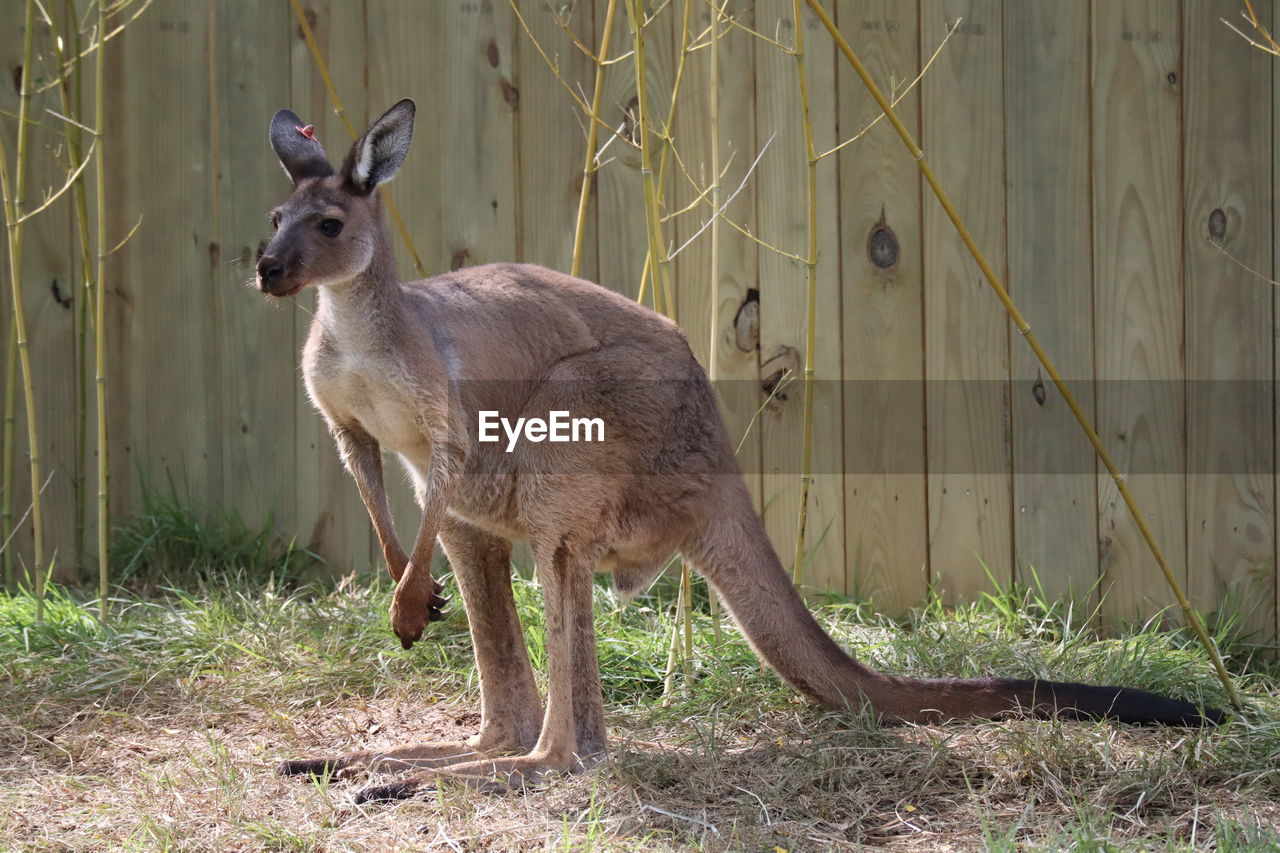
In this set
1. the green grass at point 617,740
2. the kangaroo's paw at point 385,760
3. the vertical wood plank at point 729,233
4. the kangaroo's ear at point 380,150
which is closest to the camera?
the green grass at point 617,740

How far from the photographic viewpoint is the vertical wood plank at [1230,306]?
446cm

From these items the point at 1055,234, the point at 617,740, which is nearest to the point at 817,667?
the point at 617,740

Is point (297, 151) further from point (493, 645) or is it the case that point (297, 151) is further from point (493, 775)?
point (493, 775)

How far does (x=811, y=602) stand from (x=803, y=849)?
1844 millimetres

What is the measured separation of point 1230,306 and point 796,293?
1.43 m

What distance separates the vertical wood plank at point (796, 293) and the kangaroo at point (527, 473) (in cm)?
110

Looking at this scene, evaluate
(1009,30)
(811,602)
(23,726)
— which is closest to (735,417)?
(811,602)

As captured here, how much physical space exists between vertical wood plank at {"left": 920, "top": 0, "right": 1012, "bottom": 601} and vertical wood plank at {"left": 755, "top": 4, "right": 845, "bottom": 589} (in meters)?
0.32

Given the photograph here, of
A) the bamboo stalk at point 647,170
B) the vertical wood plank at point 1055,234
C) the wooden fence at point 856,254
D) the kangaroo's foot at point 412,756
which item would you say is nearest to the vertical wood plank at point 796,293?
the wooden fence at point 856,254

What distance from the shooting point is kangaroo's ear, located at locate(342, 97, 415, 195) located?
10.3ft

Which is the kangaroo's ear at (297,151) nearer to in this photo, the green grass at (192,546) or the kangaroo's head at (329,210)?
the kangaroo's head at (329,210)

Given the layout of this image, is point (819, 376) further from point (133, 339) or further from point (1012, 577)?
point (133, 339)

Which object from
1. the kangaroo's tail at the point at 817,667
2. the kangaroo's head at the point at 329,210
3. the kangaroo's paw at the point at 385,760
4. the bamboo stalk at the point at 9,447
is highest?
the kangaroo's head at the point at 329,210

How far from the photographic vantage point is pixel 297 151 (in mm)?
3309
